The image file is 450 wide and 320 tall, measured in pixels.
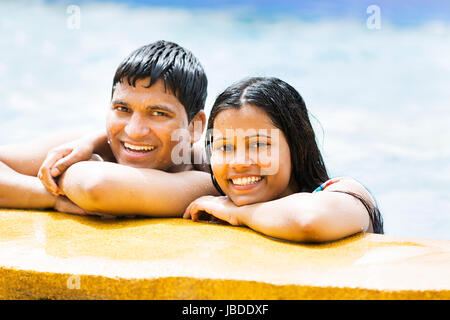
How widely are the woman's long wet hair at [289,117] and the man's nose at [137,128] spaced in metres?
0.31

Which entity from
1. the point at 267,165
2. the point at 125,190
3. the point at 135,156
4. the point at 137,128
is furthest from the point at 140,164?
the point at 267,165

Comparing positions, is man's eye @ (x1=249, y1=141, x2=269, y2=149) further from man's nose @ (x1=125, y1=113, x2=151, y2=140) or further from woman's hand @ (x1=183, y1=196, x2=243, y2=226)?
man's nose @ (x1=125, y1=113, x2=151, y2=140)

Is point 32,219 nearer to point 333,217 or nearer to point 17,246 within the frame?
point 17,246

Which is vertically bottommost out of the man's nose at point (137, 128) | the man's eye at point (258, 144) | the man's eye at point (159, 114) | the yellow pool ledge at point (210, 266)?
the yellow pool ledge at point (210, 266)

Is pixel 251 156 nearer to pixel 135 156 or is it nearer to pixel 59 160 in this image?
pixel 135 156

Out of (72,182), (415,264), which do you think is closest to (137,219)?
(72,182)

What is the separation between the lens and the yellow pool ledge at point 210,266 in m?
1.60

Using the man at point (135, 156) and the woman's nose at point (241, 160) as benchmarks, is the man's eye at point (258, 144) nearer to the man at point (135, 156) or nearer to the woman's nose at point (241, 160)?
the woman's nose at point (241, 160)

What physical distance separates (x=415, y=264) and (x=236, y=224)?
2.66ft

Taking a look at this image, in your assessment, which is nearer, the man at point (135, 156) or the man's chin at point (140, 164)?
the man at point (135, 156)

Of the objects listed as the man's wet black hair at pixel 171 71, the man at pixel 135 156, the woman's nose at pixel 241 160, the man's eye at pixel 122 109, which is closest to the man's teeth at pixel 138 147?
the man at pixel 135 156

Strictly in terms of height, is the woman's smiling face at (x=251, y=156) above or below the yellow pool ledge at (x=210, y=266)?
above

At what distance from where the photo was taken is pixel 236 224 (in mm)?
2373

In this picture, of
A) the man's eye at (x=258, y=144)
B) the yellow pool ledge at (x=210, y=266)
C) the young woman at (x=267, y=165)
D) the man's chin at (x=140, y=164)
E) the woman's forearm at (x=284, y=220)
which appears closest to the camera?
the yellow pool ledge at (x=210, y=266)
